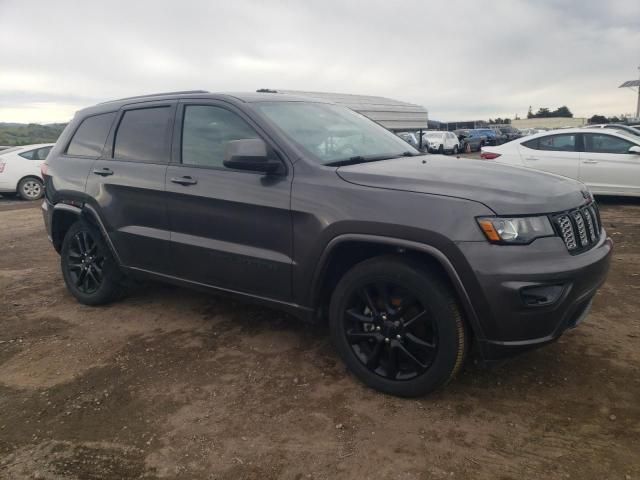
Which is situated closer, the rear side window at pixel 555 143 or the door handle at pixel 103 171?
the door handle at pixel 103 171

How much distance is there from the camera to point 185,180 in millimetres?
3684

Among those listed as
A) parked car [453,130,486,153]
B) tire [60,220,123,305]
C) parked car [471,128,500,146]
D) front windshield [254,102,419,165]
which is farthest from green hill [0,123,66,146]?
front windshield [254,102,419,165]

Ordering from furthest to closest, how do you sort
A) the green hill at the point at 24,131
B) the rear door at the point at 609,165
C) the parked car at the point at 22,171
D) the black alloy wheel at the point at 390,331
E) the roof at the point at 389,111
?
the green hill at the point at 24,131 < the roof at the point at 389,111 < the parked car at the point at 22,171 < the rear door at the point at 609,165 < the black alloy wheel at the point at 390,331

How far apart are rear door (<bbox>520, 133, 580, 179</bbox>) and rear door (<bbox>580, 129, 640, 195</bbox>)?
0.50 feet

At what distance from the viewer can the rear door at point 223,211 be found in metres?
3.27

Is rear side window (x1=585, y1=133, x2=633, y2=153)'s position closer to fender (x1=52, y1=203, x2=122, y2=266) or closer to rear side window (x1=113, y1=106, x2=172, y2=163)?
rear side window (x1=113, y1=106, x2=172, y2=163)

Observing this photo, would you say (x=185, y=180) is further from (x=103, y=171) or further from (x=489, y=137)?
(x=489, y=137)

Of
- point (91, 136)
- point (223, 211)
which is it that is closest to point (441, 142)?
point (91, 136)

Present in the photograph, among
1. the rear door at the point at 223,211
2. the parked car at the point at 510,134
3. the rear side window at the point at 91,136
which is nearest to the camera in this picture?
the rear door at the point at 223,211

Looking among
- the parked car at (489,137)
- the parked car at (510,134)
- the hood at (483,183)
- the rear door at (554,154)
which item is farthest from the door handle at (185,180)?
the parked car at (510,134)

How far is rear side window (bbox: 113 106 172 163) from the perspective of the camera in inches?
156

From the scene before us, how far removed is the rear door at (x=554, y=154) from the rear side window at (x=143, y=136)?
742 cm

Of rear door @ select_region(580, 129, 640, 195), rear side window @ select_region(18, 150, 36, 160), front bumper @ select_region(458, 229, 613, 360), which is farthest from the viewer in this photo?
rear side window @ select_region(18, 150, 36, 160)

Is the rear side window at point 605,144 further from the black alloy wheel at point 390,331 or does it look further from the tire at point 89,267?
the tire at point 89,267
